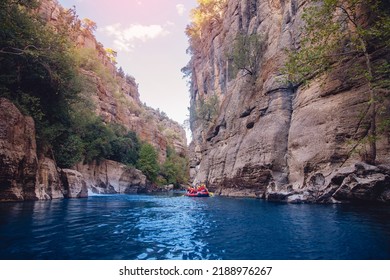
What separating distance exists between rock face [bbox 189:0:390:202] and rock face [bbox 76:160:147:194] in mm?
10946

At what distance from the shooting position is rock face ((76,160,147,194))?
34.2 meters

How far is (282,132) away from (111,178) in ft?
87.8

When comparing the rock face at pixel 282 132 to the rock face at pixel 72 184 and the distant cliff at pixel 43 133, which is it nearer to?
the distant cliff at pixel 43 133

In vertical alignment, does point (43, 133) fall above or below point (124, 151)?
below

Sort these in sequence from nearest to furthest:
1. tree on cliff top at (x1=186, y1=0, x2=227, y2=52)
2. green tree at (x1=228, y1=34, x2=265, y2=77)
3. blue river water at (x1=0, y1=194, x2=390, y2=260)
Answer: blue river water at (x1=0, y1=194, x2=390, y2=260) < green tree at (x1=228, y1=34, x2=265, y2=77) < tree on cliff top at (x1=186, y1=0, x2=227, y2=52)

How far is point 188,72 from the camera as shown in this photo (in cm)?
6969

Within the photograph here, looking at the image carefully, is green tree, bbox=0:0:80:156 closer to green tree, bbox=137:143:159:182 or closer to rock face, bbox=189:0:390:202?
rock face, bbox=189:0:390:202

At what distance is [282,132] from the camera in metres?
22.9

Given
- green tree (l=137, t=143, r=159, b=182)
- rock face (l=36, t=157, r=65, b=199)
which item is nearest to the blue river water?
rock face (l=36, t=157, r=65, b=199)

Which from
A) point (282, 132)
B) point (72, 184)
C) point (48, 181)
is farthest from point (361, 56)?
point (72, 184)

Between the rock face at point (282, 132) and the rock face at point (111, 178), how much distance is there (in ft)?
35.9

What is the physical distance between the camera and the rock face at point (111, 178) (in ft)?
112

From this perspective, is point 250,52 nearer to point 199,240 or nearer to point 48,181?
point 48,181
